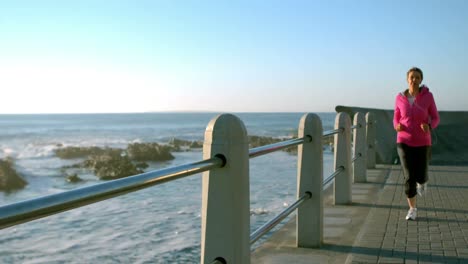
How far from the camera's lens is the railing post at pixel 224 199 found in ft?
8.13

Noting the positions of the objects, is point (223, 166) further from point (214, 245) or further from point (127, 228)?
point (127, 228)

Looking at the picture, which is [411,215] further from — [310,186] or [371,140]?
[371,140]

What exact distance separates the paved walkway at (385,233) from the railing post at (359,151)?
93 centimetres

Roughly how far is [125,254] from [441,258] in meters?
3.81

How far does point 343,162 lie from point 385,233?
1.75 m

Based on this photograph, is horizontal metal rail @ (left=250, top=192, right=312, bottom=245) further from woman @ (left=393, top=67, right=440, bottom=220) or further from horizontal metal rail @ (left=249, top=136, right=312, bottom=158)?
woman @ (left=393, top=67, right=440, bottom=220)

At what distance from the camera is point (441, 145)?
48.4 feet

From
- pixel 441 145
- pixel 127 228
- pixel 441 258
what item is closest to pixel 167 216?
pixel 127 228

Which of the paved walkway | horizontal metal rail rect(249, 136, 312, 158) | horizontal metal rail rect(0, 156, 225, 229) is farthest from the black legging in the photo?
horizontal metal rail rect(0, 156, 225, 229)

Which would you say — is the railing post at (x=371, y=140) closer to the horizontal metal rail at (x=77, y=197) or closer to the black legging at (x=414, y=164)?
the black legging at (x=414, y=164)

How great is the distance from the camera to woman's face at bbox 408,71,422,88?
18.7 ft

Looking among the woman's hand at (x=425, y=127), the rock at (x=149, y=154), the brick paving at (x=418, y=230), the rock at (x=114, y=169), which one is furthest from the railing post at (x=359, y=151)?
the rock at (x=149, y=154)

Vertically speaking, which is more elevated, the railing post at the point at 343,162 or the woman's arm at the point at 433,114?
the woman's arm at the point at 433,114

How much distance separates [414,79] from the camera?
5695 mm
